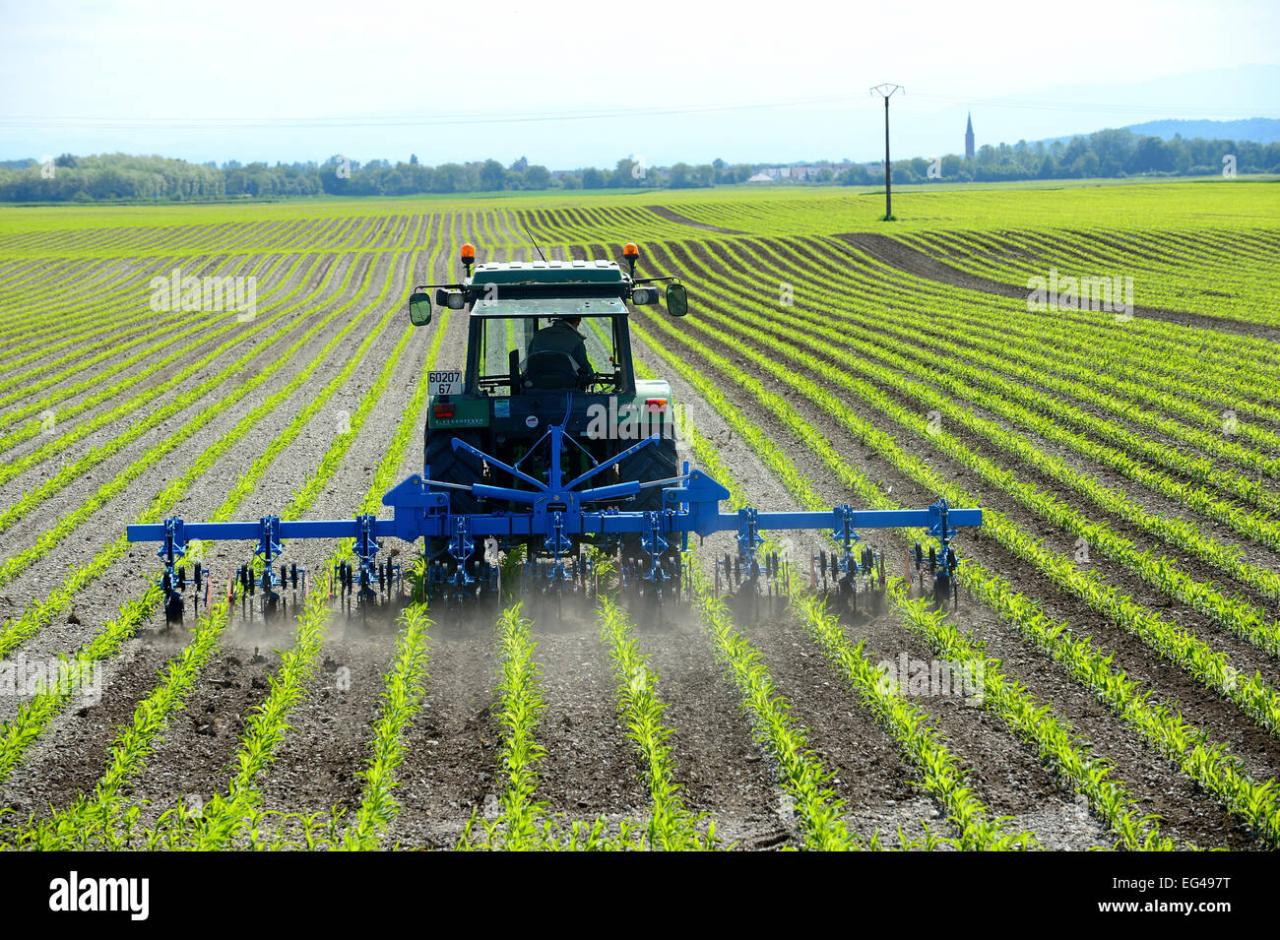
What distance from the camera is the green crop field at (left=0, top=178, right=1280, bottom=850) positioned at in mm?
6113

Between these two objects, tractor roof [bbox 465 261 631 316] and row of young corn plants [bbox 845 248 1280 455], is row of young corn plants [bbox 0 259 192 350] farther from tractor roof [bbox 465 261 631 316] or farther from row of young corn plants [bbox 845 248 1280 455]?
row of young corn plants [bbox 845 248 1280 455]

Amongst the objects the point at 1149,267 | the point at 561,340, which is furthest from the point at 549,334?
the point at 1149,267

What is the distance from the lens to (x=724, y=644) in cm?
842

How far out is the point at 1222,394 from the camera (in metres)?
18.9

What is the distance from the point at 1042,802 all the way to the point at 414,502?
17.1 feet

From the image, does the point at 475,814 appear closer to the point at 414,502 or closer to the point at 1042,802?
the point at 1042,802

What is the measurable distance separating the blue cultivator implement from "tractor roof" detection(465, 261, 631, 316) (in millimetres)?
16

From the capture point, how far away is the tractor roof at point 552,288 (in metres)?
10.1

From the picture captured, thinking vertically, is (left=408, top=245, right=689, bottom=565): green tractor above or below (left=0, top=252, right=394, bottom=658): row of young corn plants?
above

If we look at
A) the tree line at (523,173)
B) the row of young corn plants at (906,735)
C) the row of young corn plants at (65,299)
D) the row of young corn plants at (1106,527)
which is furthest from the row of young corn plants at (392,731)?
the tree line at (523,173)

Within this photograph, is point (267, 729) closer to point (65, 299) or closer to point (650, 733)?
point (650, 733)

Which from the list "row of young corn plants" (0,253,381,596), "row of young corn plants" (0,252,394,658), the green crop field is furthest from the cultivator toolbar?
"row of young corn plants" (0,253,381,596)

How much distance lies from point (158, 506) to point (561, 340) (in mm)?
5433
